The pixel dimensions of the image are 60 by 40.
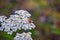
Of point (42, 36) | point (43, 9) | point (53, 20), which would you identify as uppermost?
point (43, 9)

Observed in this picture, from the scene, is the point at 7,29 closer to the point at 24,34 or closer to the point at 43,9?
the point at 24,34

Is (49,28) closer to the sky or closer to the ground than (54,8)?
closer to the ground

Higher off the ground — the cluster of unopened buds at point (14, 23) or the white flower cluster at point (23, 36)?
the cluster of unopened buds at point (14, 23)

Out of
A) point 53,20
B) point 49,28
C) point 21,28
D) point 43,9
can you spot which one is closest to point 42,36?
point 49,28

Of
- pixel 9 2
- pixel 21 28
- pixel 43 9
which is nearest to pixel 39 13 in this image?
pixel 43 9

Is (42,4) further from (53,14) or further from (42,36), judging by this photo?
(42,36)

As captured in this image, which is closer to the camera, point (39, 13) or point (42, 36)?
point (42, 36)

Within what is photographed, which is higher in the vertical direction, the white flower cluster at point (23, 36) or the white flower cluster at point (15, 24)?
the white flower cluster at point (15, 24)

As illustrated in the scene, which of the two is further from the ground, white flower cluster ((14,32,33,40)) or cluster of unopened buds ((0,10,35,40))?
cluster of unopened buds ((0,10,35,40))

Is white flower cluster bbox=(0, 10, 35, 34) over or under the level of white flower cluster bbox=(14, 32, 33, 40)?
over

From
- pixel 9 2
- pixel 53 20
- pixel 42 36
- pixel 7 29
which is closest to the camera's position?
pixel 7 29

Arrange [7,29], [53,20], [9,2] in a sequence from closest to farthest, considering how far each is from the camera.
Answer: [7,29] < [53,20] < [9,2]
